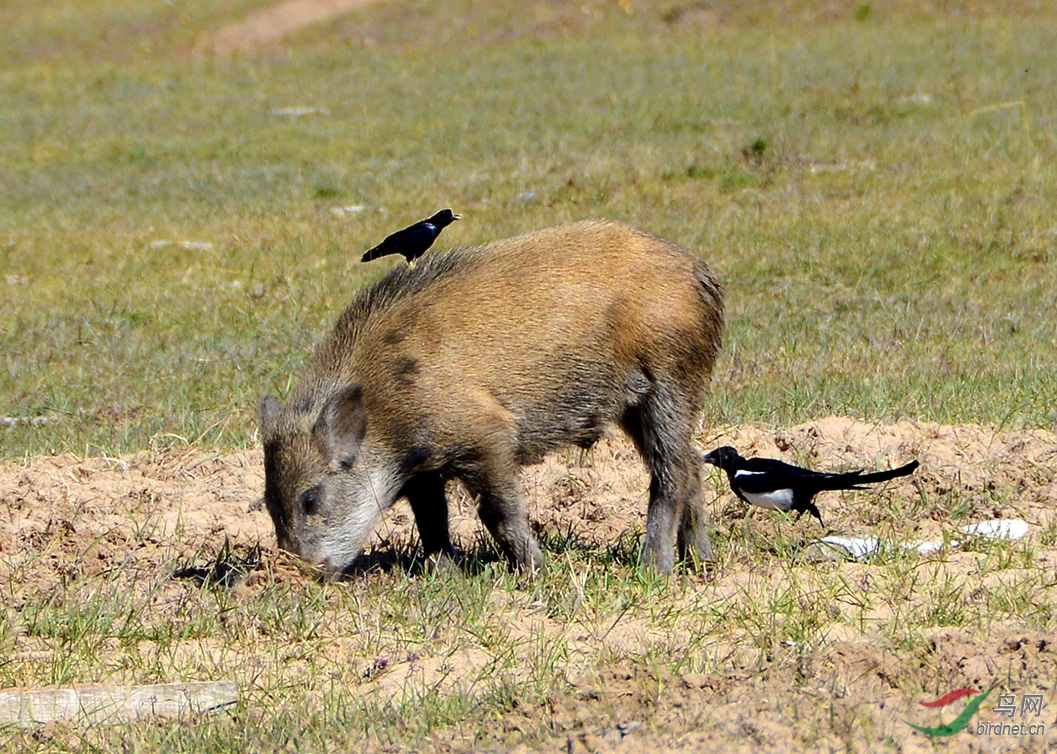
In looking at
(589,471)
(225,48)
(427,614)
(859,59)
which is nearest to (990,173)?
(859,59)

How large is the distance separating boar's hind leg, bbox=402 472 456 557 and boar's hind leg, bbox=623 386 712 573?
85cm

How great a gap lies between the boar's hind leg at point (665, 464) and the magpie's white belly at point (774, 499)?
275mm

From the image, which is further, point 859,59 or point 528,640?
point 859,59

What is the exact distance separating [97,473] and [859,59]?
50.7 feet

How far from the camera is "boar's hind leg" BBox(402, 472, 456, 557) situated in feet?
19.4

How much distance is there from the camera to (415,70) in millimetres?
22312

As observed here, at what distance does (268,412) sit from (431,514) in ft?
2.72

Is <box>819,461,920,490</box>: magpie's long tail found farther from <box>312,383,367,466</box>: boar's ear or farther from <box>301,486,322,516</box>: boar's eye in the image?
<box>301,486,322,516</box>: boar's eye

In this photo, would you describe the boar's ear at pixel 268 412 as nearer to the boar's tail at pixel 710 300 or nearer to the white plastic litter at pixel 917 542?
the boar's tail at pixel 710 300

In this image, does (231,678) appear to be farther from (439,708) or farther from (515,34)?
(515,34)

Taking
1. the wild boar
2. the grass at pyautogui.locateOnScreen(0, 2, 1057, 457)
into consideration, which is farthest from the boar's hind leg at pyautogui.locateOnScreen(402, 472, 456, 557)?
the grass at pyautogui.locateOnScreen(0, 2, 1057, 457)

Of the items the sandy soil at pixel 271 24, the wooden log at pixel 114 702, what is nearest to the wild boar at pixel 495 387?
the wooden log at pixel 114 702

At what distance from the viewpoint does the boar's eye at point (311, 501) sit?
5526 millimetres

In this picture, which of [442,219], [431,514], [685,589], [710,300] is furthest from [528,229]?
[685,589]
